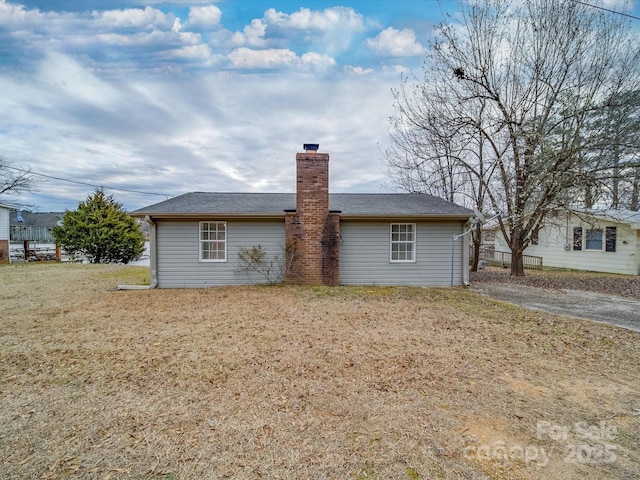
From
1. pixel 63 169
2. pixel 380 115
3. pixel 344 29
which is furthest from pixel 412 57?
pixel 63 169

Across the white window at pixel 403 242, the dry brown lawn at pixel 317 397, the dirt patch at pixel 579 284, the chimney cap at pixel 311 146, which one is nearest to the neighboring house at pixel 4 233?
the dry brown lawn at pixel 317 397

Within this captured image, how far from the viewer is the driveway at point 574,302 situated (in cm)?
705

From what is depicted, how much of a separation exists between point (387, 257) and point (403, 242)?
751mm

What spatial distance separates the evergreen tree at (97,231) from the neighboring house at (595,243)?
71.7 ft

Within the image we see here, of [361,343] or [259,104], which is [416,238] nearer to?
[361,343]

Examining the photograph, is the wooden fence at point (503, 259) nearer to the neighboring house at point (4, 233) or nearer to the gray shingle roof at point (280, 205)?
the gray shingle roof at point (280, 205)

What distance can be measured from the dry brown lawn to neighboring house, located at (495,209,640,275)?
1122cm

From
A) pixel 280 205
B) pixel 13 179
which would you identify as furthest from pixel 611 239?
pixel 13 179

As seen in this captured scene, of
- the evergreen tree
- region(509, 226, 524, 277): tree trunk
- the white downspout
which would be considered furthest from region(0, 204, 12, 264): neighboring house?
region(509, 226, 524, 277): tree trunk

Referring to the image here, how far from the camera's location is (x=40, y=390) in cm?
348

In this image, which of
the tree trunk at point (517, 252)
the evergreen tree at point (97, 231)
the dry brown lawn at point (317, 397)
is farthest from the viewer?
the evergreen tree at point (97, 231)

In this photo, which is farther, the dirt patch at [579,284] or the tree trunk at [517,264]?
the tree trunk at [517,264]

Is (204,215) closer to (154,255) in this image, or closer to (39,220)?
(154,255)

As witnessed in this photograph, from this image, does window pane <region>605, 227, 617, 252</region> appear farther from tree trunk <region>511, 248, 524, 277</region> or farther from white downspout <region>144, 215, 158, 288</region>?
white downspout <region>144, 215, 158, 288</region>
